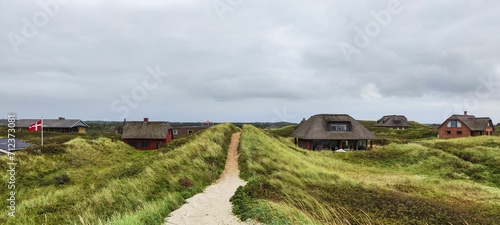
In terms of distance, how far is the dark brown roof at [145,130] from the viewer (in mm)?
55191

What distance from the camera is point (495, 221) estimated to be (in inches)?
449

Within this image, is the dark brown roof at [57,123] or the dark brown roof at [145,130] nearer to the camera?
the dark brown roof at [145,130]

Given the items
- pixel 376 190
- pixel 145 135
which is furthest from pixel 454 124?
pixel 145 135

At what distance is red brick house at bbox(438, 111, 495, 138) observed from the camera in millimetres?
60469

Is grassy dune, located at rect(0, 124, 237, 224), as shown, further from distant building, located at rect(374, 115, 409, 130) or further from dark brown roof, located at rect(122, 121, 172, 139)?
distant building, located at rect(374, 115, 409, 130)

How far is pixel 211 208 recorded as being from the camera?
1086 centimetres

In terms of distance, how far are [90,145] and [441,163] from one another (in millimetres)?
39255

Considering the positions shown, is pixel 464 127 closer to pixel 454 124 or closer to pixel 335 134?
pixel 454 124

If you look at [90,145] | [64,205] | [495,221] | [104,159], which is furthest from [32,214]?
[90,145]

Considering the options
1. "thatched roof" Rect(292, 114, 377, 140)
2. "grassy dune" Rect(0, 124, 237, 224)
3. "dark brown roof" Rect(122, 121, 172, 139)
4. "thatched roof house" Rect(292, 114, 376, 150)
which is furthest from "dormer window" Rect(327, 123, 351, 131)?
"dark brown roof" Rect(122, 121, 172, 139)

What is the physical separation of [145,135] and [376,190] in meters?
48.3

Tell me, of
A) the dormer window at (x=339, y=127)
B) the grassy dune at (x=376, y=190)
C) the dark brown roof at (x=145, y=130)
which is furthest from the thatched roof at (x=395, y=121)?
the dark brown roof at (x=145, y=130)

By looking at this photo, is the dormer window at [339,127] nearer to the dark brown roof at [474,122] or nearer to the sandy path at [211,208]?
the sandy path at [211,208]

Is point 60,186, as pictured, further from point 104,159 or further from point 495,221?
point 495,221
